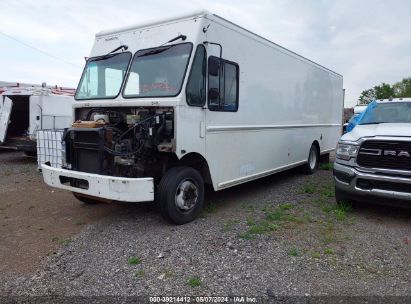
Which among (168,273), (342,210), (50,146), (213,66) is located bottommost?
(168,273)

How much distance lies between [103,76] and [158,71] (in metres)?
1.22

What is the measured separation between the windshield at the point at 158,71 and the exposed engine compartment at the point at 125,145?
316 millimetres

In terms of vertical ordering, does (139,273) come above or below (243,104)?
below

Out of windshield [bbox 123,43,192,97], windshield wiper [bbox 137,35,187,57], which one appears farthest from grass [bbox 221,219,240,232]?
windshield wiper [bbox 137,35,187,57]

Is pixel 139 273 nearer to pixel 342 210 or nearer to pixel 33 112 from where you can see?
pixel 342 210

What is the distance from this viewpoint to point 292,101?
855 centimetres

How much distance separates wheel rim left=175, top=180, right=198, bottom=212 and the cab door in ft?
28.6

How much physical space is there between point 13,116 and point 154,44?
9580mm

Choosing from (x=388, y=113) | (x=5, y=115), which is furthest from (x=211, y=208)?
(x=5, y=115)

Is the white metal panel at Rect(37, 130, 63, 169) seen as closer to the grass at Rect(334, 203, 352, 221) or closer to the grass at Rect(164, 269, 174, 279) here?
the grass at Rect(164, 269, 174, 279)

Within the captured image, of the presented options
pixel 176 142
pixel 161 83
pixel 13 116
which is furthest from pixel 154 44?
pixel 13 116

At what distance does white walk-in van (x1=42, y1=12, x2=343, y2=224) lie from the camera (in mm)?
5180

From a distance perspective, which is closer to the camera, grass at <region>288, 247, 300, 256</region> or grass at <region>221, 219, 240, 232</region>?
grass at <region>288, 247, 300, 256</region>

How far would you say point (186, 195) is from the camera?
5469 mm
